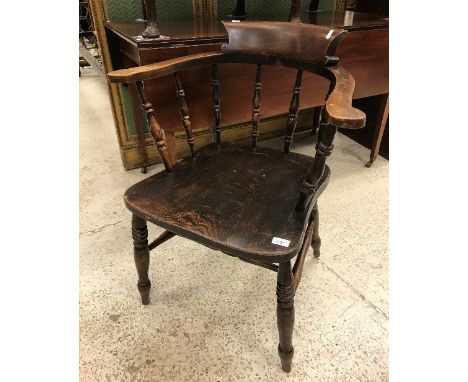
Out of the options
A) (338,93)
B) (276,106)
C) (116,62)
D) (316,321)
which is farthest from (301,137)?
(338,93)

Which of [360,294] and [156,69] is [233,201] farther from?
[360,294]

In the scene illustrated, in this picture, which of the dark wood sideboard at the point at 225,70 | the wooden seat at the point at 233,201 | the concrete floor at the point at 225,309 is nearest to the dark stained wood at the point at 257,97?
the wooden seat at the point at 233,201

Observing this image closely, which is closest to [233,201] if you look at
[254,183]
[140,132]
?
[254,183]

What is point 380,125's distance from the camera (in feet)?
6.56

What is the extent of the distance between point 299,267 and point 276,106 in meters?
0.80

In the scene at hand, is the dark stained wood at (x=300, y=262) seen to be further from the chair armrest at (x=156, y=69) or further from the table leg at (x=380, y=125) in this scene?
the table leg at (x=380, y=125)

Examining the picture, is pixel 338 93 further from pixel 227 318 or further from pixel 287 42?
pixel 227 318

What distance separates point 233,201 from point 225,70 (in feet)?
2.10

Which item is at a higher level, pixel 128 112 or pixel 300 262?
pixel 128 112

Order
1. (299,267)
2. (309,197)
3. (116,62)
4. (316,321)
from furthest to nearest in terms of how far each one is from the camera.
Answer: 1. (116,62)
2. (316,321)
3. (299,267)
4. (309,197)

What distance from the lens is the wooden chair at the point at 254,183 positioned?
2.52ft

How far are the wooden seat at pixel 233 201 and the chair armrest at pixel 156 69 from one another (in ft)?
0.97

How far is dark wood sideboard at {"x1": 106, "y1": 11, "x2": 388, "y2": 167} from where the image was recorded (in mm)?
1178

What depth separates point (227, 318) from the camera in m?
1.16
